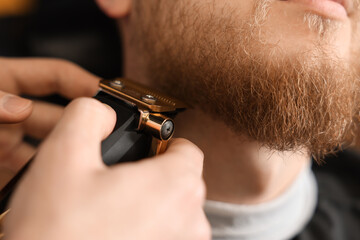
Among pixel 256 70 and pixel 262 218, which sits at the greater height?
pixel 256 70

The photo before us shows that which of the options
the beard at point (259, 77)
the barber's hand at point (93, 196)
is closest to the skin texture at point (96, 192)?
the barber's hand at point (93, 196)

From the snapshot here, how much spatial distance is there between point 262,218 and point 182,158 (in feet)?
1.64

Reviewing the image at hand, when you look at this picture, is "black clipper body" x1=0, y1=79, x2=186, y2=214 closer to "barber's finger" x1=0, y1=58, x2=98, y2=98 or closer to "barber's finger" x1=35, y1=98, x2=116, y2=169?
"barber's finger" x1=35, y1=98, x2=116, y2=169

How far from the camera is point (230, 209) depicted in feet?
2.65

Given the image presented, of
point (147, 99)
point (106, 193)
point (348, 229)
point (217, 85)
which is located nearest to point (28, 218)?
point (106, 193)

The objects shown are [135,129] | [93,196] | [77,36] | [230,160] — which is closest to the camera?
[93,196]

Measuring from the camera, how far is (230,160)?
77cm

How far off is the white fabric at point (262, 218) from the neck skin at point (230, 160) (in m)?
0.02

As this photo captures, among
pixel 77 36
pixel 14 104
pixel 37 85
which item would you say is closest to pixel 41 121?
pixel 37 85

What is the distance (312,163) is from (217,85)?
0.78 meters

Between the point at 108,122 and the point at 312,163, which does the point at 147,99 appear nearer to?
the point at 108,122

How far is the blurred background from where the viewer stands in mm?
1022

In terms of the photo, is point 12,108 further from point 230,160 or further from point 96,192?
point 230,160

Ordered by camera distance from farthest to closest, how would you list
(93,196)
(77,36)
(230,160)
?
1. (77,36)
2. (230,160)
3. (93,196)
